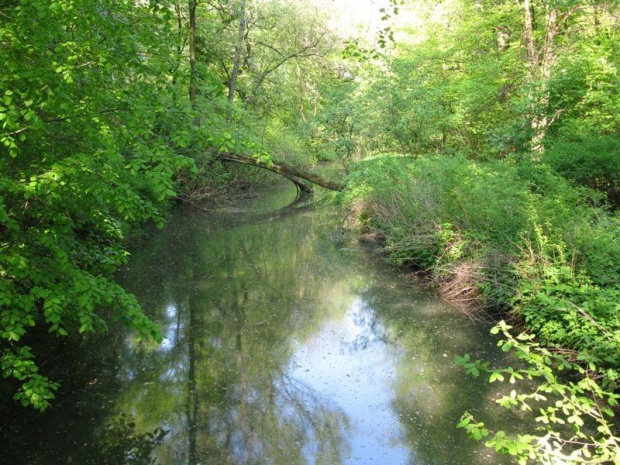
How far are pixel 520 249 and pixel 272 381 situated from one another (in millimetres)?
4252

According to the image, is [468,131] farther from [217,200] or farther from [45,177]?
[45,177]

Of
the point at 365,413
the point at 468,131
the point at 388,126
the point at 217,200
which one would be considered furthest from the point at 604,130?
the point at 217,200

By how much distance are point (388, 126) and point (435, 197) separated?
28.2 feet

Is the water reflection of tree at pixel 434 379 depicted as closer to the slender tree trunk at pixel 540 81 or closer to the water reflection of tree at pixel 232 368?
the water reflection of tree at pixel 232 368

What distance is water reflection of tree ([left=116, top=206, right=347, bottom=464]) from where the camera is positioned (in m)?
4.81

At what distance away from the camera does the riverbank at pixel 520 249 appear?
5672 millimetres

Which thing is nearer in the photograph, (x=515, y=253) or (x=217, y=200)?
(x=515, y=253)

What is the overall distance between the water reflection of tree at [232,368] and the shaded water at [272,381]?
2 centimetres

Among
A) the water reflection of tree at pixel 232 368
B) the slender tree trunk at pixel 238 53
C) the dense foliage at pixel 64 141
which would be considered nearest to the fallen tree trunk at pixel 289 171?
the slender tree trunk at pixel 238 53

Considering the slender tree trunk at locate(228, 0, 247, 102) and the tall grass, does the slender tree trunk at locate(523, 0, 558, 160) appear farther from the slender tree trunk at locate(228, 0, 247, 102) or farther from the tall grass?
the slender tree trunk at locate(228, 0, 247, 102)

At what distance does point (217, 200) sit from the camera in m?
19.9

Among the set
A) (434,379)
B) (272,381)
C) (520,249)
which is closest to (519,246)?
(520,249)

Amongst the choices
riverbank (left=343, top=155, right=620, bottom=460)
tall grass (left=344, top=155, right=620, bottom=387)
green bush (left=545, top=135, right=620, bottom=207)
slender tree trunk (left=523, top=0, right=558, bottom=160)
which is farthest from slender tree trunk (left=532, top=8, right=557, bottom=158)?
tall grass (left=344, top=155, right=620, bottom=387)

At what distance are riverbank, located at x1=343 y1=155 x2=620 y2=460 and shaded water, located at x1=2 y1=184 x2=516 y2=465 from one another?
71cm
